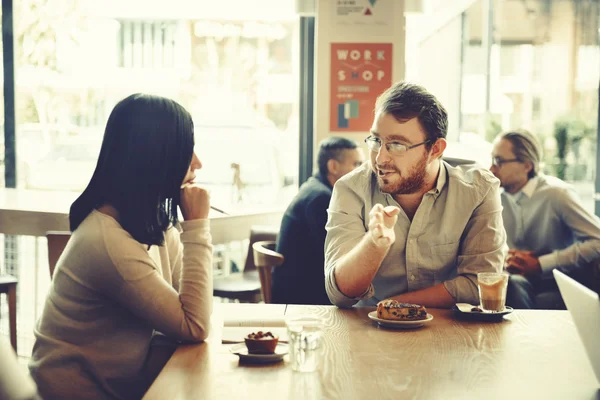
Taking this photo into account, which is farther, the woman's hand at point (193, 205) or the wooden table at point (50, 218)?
the wooden table at point (50, 218)

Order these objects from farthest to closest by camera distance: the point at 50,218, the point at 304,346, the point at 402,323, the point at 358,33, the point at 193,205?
the point at 358,33, the point at 50,218, the point at 193,205, the point at 402,323, the point at 304,346

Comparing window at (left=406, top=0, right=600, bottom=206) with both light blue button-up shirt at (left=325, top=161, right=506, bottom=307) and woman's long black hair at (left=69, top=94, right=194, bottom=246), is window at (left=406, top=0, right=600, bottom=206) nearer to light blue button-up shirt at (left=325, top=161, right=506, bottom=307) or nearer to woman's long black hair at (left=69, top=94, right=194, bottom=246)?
light blue button-up shirt at (left=325, top=161, right=506, bottom=307)

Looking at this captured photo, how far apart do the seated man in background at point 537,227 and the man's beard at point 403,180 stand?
127cm

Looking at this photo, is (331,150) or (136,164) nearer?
(136,164)

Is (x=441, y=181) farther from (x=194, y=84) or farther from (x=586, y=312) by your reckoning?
(x=194, y=84)

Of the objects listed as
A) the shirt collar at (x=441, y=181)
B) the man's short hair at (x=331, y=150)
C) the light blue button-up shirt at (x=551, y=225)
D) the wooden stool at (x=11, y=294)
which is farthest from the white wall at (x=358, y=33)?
the shirt collar at (x=441, y=181)

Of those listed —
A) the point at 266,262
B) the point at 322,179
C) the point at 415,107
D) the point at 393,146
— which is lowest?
the point at 266,262

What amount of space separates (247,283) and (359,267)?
218cm

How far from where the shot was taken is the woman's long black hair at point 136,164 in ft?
6.38

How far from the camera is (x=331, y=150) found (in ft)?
14.1

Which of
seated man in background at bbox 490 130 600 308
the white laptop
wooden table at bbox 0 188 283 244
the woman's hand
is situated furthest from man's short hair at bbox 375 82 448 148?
wooden table at bbox 0 188 283 244

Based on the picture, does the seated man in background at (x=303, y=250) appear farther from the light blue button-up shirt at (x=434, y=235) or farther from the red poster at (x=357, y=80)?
the light blue button-up shirt at (x=434, y=235)

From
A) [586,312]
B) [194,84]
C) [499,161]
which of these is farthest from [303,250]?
[586,312]

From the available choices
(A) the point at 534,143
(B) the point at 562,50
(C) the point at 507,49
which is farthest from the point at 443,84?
(A) the point at 534,143
